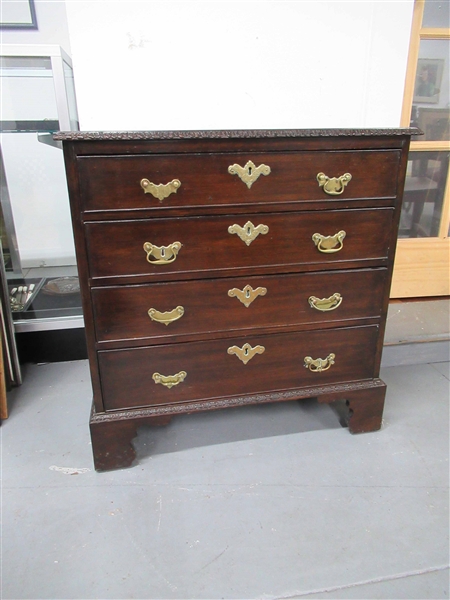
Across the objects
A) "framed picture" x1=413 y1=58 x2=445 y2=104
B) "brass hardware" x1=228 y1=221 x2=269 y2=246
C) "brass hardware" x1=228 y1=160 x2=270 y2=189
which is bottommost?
"brass hardware" x1=228 y1=221 x2=269 y2=246

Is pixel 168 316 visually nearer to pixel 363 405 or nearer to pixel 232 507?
pixel 232 507

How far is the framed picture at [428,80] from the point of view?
6.93 ft

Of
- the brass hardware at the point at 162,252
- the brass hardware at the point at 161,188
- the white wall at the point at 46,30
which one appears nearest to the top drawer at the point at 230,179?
the brass hardware at the point at 161,188

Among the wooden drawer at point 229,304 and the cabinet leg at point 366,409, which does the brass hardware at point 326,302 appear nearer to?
the wooden drawer at point 229,304

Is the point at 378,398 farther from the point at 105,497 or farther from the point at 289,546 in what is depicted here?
the point at 105,497

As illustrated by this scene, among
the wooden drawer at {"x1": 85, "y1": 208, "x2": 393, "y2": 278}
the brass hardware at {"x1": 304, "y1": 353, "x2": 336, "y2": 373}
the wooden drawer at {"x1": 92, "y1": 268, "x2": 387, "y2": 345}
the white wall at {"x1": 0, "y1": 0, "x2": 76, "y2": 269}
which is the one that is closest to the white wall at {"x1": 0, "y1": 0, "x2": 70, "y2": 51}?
the white wall at {"x1": 0, "y1": 0, "x2": 76, "y2": 269}

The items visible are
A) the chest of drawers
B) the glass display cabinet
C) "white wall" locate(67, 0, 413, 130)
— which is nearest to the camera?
the chest of drawers

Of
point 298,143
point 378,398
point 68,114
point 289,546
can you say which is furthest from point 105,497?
point 68,114

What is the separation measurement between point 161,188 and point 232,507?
990 millimetres

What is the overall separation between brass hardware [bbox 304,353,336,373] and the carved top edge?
2.43 ft

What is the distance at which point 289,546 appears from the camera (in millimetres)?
1200

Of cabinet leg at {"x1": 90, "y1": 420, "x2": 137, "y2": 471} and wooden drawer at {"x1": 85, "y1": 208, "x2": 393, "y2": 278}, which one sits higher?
wooden drawer at {"x1": 85, "y1": 208, "x2": 393, "y2": 278}

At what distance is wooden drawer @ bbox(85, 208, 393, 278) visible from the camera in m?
1.26

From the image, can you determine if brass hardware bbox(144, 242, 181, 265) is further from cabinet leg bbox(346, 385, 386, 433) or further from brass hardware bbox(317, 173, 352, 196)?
cabinet leg bbox(346, 385, 386, 433)
